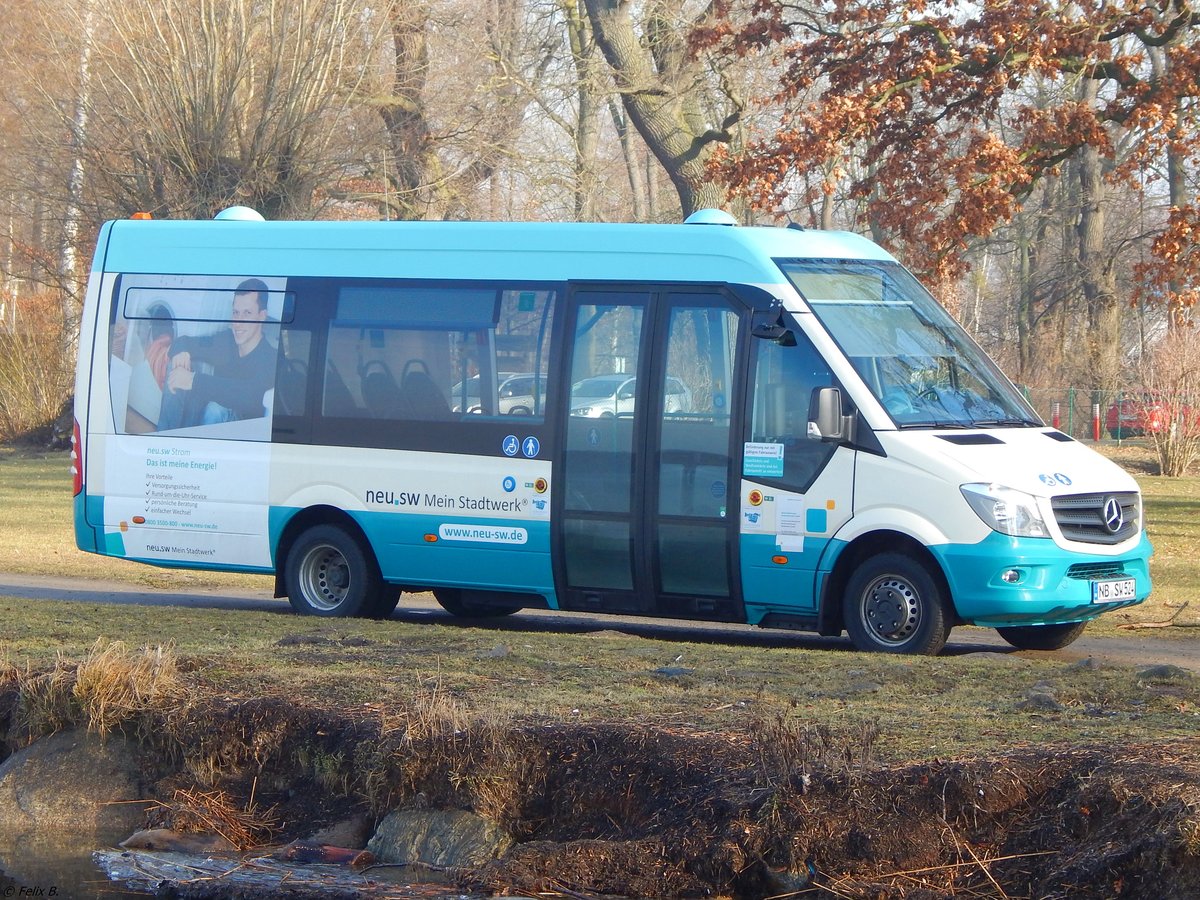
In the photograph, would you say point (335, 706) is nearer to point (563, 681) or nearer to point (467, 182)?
point (563, 681)

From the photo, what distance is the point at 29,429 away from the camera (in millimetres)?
35281

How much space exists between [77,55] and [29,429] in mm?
11454

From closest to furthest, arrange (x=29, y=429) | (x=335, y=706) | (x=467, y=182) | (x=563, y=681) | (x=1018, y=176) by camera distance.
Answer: (x=335, y=706), (x=563, y=681), (x=1018, y=176), (x=467, y=182), (x=29, y=429)

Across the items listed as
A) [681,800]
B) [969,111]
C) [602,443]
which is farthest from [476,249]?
[969,111]

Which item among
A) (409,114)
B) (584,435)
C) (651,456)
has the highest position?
(409,114)

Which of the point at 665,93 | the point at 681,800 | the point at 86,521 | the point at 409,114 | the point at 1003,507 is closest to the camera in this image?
the point at 681,800

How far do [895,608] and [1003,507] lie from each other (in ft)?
3.13

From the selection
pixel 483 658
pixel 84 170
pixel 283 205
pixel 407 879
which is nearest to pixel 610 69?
pixel 283 205

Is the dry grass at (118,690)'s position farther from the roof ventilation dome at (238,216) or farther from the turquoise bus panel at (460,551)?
the roof ventilation dome at (238,216)

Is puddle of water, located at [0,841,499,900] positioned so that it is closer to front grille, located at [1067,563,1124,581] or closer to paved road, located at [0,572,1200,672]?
paved road, located at [0,572,1200,672]

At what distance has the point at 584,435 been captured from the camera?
36.2ft

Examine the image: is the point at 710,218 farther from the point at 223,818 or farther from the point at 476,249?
the point at 223,818

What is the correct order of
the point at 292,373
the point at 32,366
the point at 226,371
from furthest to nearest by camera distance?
the point at 32,366, the point at 226,371, the point at 292,373

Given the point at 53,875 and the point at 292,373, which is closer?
the point at 53,875
